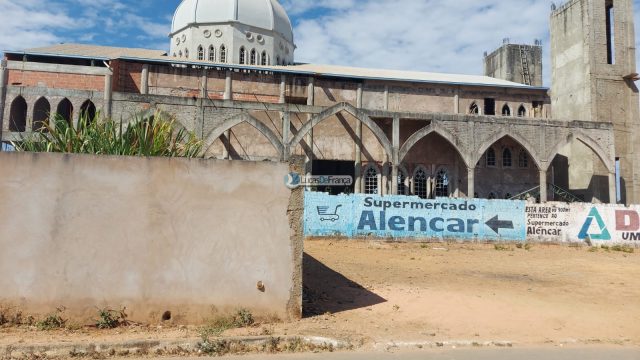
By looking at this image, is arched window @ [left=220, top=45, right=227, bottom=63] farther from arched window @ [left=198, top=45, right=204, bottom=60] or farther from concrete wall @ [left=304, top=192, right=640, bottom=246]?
concrete wall @ [left=304, top=192, right=640, bottom=246]

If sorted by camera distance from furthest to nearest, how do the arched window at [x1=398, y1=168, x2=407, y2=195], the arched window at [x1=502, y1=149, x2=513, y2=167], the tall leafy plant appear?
1. the arched window at [x1=502, y1=149, x2=513, y2=167]
2. the arched window at [x1=398, y1=168, x2=407, y2=195]
3. the tall leafy plant

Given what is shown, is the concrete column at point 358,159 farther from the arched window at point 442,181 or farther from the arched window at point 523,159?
the arched window at point 523,159

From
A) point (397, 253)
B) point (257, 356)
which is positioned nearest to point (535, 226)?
point (397, 253)

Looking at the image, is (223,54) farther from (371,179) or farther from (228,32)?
(371,179)

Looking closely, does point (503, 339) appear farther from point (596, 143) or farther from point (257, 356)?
point (596, 143)

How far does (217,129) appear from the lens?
23031mm

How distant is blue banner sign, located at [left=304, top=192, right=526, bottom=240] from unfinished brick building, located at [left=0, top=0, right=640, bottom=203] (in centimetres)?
624

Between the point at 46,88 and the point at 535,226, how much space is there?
22400 mm

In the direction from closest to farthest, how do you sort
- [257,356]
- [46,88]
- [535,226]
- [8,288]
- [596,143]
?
[257,356] < [8,288] < [535,226] < [46,88] < [596,143]

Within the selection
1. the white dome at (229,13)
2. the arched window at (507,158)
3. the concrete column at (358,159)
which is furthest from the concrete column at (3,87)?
the arched window at (507,158)

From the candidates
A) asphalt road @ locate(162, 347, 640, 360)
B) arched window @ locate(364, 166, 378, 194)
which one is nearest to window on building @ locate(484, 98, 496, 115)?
arched window @ locate(364, 166, 378, 194)

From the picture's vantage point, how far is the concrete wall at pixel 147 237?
22.6 feet

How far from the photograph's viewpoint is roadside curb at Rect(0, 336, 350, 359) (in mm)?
5680

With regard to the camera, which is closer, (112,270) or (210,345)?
(210,345)
